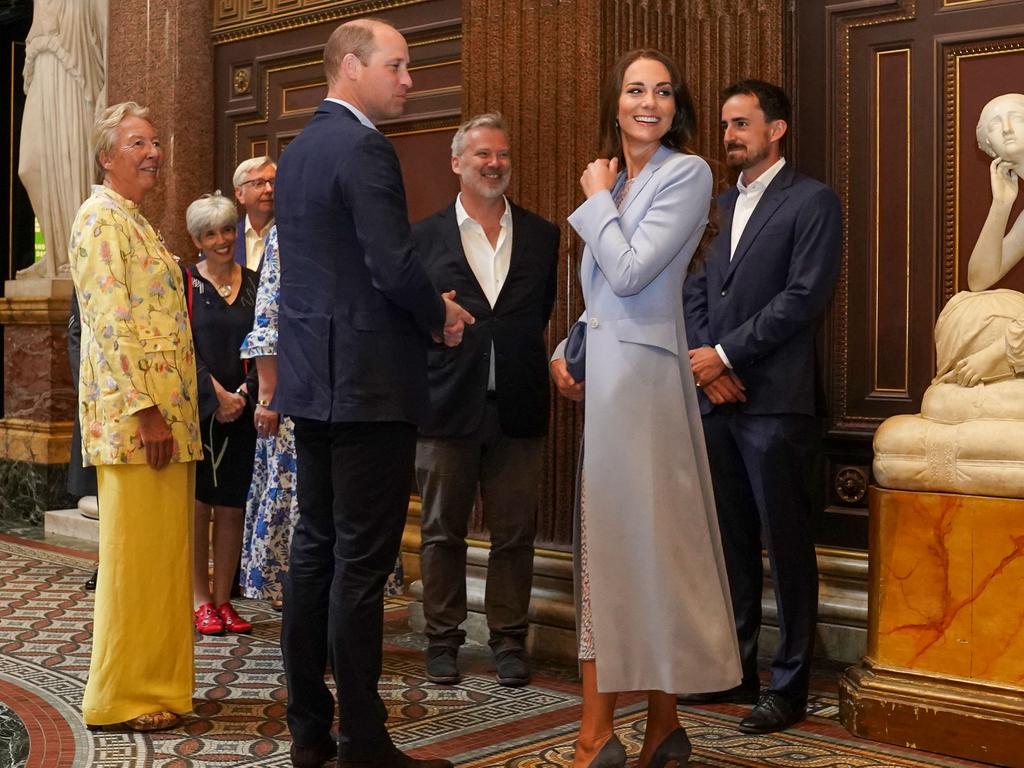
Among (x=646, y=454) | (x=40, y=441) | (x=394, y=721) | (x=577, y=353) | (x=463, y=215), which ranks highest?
(x=463, y=215)

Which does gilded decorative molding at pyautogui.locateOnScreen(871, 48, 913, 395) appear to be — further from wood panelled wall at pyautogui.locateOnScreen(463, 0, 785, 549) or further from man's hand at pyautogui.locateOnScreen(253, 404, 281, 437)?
man's hand at pyautogui.locateOnScreen(253, 404, 281, 437)

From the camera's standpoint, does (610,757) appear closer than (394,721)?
Yes

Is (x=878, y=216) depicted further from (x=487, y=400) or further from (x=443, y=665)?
(x=443, y=665)

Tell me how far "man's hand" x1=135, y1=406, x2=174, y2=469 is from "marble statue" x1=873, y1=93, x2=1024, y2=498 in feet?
6.00

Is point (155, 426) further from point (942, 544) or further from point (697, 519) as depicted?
point (942, 544)

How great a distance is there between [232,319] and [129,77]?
8.80 ft

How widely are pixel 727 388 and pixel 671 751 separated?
1106mm

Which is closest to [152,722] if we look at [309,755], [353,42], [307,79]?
[309,755]

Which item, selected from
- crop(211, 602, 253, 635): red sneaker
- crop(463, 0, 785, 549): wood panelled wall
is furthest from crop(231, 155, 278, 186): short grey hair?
crop(211, 602, 253, 635): red sneaker

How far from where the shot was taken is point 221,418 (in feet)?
15.0

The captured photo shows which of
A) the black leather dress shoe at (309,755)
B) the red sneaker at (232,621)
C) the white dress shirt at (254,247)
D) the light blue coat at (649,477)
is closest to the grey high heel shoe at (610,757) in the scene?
the light blue coat at (649,477)

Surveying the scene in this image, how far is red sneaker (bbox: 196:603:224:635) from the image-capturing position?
4.55m

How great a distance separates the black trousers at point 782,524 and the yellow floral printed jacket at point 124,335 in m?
1.49

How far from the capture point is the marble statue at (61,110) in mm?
7215
